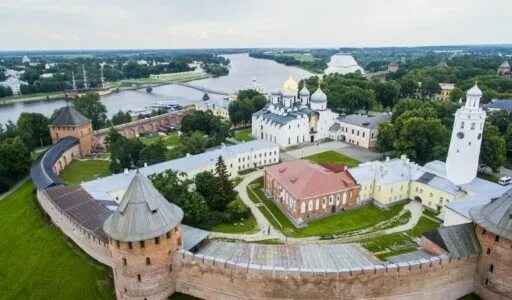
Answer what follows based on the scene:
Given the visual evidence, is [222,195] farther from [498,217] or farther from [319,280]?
[498,217]

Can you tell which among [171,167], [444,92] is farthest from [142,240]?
[444,92]

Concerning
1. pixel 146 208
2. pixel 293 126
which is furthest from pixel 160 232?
pixel 293 126

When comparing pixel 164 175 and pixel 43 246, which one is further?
pixel 164 175

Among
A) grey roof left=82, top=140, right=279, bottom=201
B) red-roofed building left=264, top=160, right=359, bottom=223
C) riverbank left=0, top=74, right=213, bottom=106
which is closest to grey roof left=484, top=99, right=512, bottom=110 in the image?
grey roof left=82, top=140, right=279, bottom=201

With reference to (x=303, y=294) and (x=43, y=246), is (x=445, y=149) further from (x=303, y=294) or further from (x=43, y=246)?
(x=43, y=246)

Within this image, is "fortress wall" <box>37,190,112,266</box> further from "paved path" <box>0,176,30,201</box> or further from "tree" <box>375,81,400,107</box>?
"tree" <box>375,81,400,107</box>
